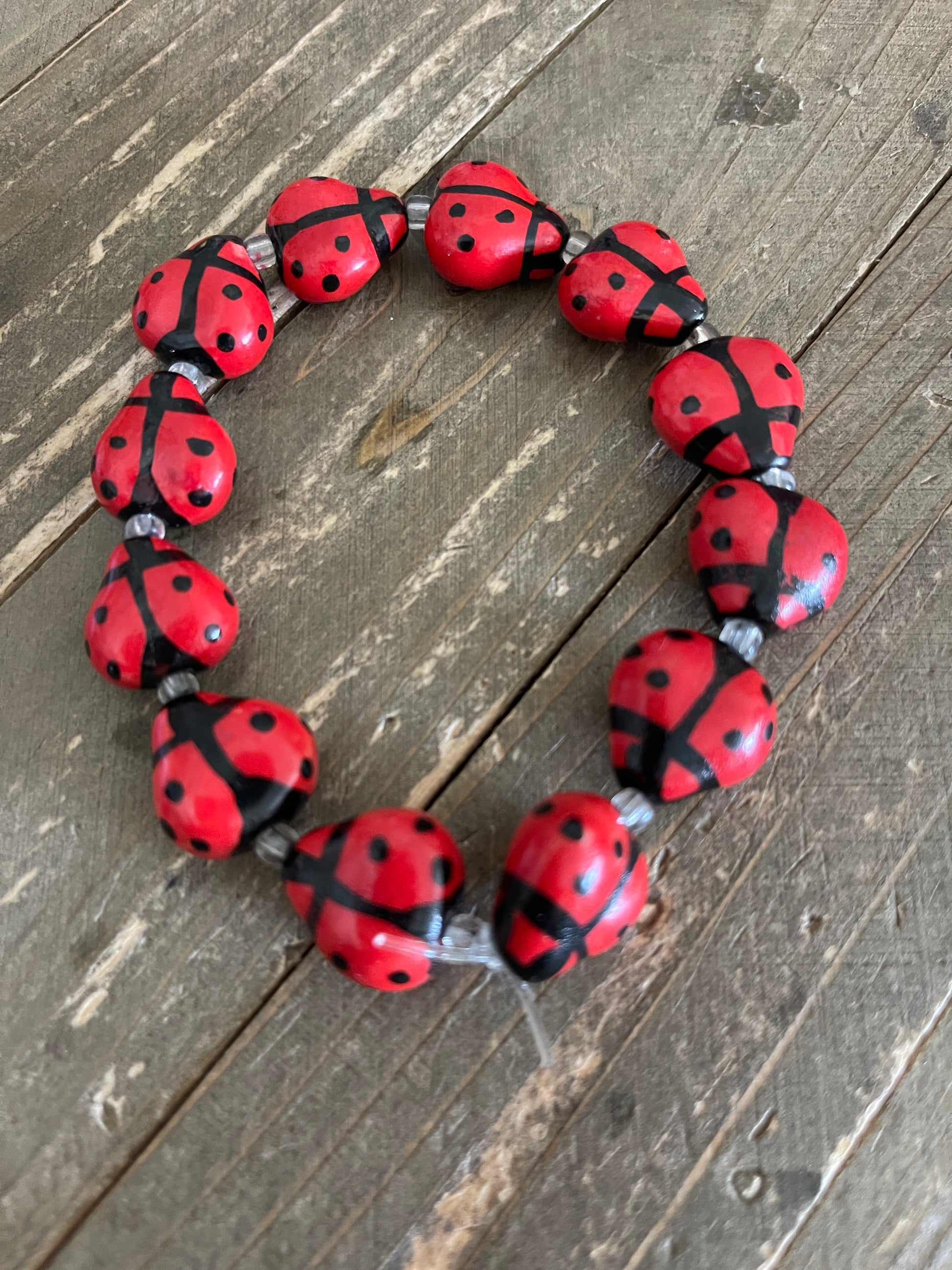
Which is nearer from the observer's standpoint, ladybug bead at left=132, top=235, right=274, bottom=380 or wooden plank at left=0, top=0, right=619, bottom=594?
ladybug bead at left=132, top=235, right=274, bottom=380

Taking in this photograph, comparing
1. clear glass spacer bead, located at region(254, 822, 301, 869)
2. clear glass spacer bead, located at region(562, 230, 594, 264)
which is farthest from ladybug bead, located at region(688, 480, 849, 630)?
clear glass spacer bead, located at region(254, 822, 301, 869)

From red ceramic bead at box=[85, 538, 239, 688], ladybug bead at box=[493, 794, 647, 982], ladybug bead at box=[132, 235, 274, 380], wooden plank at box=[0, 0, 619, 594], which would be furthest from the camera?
wooden plank at box=[0, 0, 619, 594]

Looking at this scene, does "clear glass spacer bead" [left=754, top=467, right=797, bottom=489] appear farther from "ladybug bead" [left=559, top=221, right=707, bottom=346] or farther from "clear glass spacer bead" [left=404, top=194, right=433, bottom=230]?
"clear glass spacer bead" [left=404, top=194, right=433, bottom=230]

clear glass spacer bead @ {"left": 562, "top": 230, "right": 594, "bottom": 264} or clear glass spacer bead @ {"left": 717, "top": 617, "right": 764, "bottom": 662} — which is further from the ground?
clear glass spacer bead @ {"left": 562, "top": 230, "right": 594, "bottom": 264}

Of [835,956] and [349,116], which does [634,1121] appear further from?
[349,116]

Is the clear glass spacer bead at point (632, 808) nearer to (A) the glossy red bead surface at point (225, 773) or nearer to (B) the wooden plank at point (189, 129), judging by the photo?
(A) the glossy red bead surface at point (225, 773)
